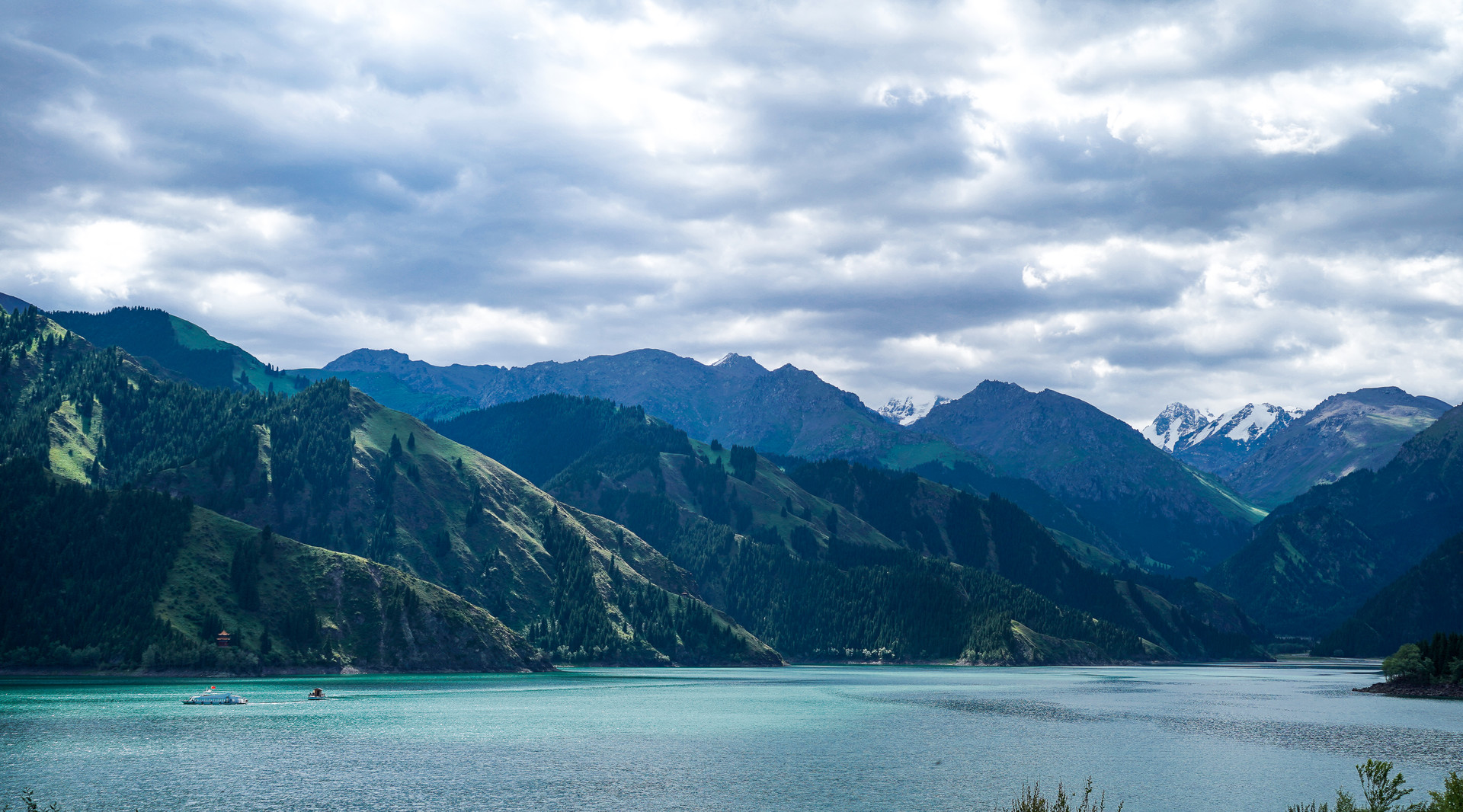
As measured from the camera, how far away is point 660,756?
12756 centimetres

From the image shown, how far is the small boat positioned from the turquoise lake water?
609 cm

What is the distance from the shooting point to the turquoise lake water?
324ft

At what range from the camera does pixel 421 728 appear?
152250 millimetres

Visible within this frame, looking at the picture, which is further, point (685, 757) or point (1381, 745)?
point (1381, 745)

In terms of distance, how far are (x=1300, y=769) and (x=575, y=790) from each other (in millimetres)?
79264

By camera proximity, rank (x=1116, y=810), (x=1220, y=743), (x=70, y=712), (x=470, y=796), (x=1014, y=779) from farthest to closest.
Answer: (x=70, y=712), (x=1220, y=743), (x=1014, y=779), (x=470, y=796), (x=1116, y=810)

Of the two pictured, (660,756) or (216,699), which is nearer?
(660,756)

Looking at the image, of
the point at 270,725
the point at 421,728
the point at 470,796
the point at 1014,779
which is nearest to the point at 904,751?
the point at 1014,779

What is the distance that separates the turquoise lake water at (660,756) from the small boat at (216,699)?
6.09m

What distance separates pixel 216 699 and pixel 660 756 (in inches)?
3885

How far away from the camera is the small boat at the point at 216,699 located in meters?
184

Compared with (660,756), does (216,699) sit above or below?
above

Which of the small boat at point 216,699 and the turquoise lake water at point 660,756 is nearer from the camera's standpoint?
the turquoise lake water at point 660,756

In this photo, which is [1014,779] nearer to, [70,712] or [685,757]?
[685,757]
